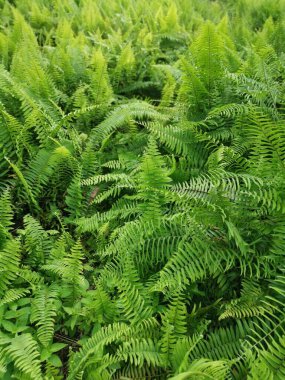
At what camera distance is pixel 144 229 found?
2.19 meters

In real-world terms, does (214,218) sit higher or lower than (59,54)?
lower

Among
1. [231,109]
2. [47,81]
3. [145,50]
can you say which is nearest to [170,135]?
[231,109]

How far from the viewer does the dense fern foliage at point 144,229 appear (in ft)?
5.89

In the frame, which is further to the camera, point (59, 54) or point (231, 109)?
point (59, 54)

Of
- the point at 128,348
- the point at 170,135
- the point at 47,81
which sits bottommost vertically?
the point at 128,348

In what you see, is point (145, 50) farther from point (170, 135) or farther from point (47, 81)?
point (170, 135)

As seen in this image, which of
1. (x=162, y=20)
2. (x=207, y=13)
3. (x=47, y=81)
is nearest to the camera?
(x=47, y=81)

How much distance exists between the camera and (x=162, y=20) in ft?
17.1

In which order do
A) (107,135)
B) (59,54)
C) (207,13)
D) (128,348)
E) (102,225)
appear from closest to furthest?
(128,348) → (102,225) → (107,135) → (59,54) → (207,13)

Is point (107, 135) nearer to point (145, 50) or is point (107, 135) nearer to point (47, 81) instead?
point (47, 81)

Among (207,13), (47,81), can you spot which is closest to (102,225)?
(47,81)

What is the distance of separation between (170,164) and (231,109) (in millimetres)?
609

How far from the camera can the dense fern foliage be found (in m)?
1.79

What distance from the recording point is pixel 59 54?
3883mm
